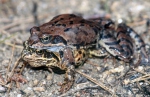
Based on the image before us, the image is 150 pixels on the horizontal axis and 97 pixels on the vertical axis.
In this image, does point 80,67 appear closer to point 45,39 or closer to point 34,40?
point 45,39

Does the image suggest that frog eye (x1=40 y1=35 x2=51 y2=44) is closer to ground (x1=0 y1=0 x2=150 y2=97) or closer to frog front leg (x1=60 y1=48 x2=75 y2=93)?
frog front leg (x1=60 y1=48 x2=75 y2=93)

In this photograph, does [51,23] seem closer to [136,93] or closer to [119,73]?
[119,73]

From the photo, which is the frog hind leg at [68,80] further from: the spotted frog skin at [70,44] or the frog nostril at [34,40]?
the frog nostril at [34,40]

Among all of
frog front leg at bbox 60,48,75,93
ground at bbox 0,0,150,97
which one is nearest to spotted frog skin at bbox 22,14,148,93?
frog front leg at bbox 60,48,75,93

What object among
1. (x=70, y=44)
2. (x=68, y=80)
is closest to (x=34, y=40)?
(x=70, y=44)

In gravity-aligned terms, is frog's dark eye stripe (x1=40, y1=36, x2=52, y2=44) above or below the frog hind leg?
above
